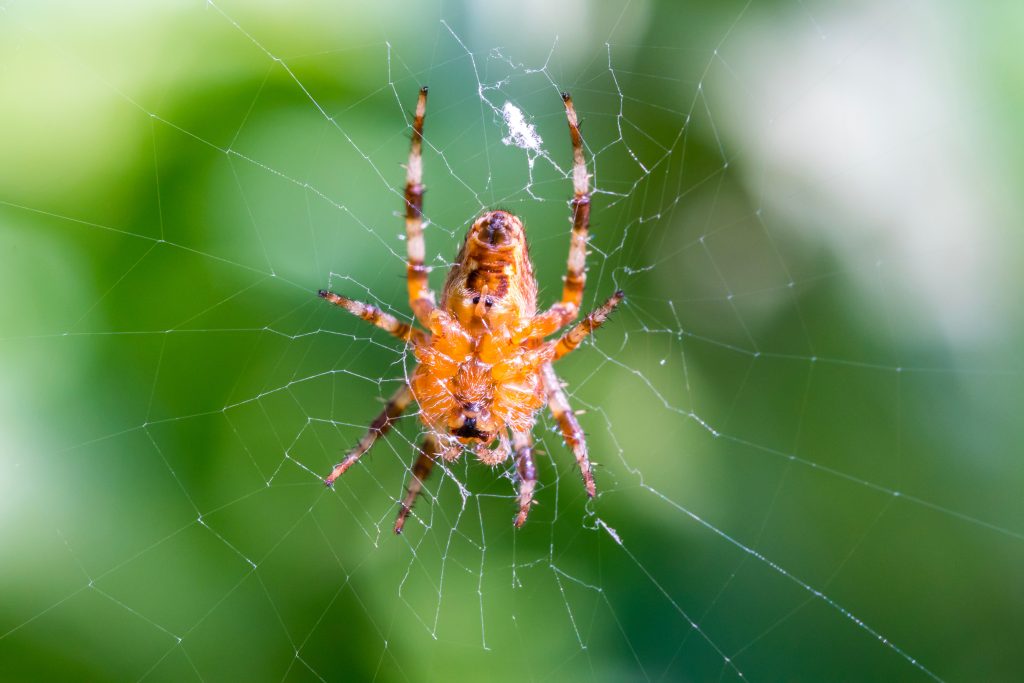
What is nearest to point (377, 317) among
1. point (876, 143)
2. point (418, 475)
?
point (418, 475)

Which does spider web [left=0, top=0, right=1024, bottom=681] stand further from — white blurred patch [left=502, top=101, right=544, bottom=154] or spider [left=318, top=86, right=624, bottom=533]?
spider [left=318, top=86, right=624, bottom=533]

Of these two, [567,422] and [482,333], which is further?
[567,422]

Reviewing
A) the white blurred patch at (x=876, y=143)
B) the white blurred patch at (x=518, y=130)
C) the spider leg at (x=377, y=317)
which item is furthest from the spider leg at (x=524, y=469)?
the white blurred patch at (x=876, y=143)

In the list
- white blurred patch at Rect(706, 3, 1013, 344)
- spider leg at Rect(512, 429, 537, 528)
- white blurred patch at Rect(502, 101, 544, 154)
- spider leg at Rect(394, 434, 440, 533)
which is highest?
white blurred patch at Rect(706, 3, 1013, 344)

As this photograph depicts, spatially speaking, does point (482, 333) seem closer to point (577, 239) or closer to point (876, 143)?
point (577, 239)

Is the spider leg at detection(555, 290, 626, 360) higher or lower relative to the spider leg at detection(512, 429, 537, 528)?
higher

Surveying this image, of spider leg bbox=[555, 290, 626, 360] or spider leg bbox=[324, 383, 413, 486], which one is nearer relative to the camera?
spider leg bbox=[555, 290, 626, 360]

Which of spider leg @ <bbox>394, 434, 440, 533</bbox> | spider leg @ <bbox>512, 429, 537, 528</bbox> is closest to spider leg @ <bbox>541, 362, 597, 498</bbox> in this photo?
spider leg @ <bbox>512, 429, 537, 528</bbox>
